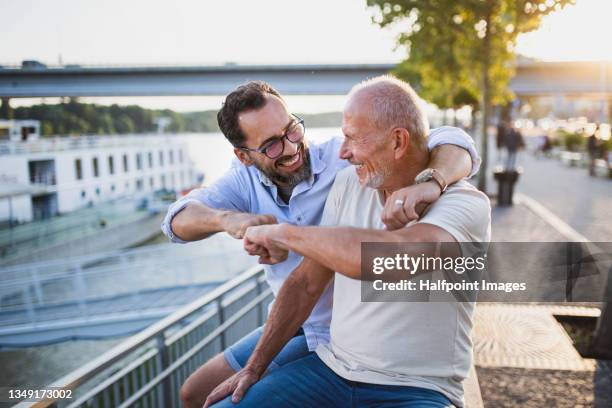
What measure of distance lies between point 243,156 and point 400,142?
0.84m

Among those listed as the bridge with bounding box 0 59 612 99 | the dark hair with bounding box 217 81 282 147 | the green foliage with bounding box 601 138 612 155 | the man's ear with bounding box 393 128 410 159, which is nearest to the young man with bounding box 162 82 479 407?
the dark hair with bounding box 217 81 282 147

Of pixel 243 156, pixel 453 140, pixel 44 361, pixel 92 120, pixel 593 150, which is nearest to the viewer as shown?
pixel 453 140

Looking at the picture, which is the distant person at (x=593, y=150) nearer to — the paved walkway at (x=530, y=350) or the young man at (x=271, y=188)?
the paved walkway at (x=530, y=350)

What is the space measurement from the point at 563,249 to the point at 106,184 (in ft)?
115

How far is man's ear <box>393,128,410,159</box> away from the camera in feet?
6.26

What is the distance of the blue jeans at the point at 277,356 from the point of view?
88.3 inches

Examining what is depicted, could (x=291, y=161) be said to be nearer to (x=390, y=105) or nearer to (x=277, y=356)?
(x=390, y=105)

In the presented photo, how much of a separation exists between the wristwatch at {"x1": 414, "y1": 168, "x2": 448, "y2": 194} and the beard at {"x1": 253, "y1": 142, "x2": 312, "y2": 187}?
0.63 m

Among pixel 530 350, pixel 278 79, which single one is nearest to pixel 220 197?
pixel 530 350

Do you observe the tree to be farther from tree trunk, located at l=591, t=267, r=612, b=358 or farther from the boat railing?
the boat railing

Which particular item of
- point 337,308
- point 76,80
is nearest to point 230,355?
point 337,308

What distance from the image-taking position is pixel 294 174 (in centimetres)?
238

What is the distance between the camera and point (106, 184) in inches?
1366

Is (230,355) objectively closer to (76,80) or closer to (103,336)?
(103,336)
